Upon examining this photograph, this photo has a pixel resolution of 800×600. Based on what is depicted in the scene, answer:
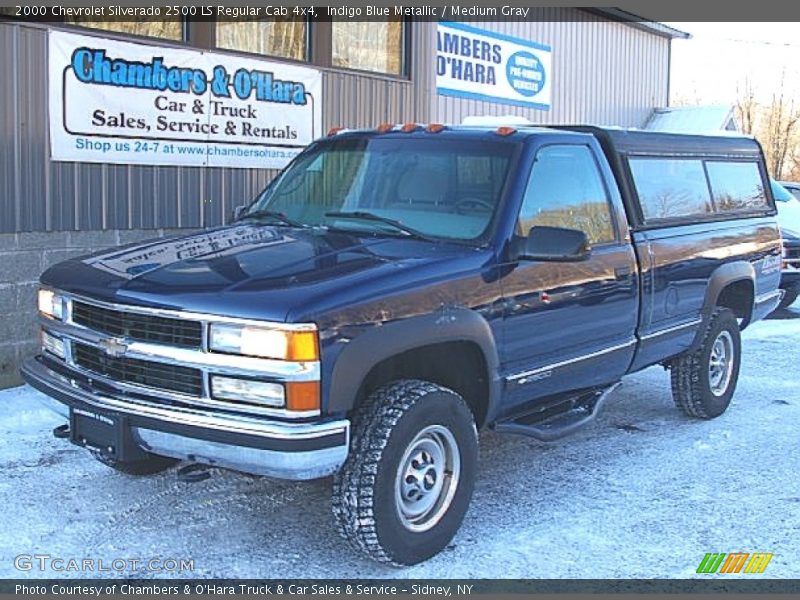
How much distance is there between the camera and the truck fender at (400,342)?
152 inches

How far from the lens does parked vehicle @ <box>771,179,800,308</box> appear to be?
39.2 ft

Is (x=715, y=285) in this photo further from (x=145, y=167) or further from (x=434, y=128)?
(x=145, y=167)

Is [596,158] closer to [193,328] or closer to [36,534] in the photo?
[193,328]

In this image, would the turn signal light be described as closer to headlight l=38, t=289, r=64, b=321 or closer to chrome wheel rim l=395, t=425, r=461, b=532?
chrome wheel rim l=395, t=425, r=461, b=532

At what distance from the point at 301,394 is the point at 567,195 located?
227 centimetres

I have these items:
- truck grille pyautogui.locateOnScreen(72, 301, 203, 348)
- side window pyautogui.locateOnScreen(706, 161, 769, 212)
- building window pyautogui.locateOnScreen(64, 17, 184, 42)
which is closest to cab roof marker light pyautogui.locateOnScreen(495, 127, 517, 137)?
truck grille pyautogui.locateOnScreen(72, 301, 203, 348)

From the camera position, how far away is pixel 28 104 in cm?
742

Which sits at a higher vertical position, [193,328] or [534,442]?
[193,328]

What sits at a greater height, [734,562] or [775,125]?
[775,125]

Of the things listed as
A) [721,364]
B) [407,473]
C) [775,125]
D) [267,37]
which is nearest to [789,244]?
[721,364]

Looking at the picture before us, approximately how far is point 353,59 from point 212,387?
7.64 meters

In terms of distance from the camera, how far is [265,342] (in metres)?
3.75

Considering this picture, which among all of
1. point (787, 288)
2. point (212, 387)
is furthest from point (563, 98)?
point (212, 387)

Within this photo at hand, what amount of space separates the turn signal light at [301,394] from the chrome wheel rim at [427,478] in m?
0.59
